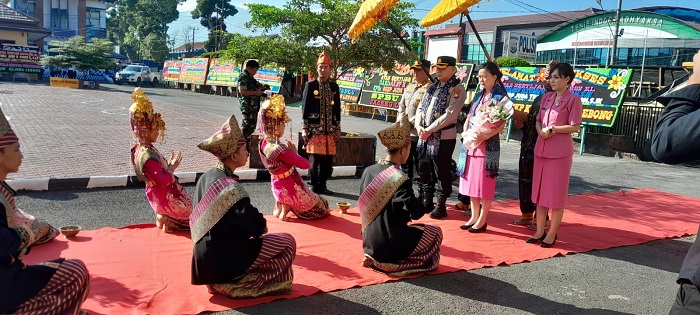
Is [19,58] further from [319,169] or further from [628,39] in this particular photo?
[628,39]

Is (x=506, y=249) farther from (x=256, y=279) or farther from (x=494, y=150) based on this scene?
(x=256, y=279)

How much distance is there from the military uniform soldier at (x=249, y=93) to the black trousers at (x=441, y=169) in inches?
120

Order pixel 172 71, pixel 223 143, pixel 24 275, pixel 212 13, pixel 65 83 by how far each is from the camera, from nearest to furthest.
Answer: pixel 24 275
pixel 223 143
pixel 65 83
pixel 172 71
pixel 212 13

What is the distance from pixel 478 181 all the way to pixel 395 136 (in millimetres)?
1821

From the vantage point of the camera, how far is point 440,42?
32656mm

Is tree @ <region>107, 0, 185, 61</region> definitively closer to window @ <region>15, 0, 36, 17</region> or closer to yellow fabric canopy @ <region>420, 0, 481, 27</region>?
window @ <region>15, 0, 36, 17</region>

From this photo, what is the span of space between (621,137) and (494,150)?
9.21m

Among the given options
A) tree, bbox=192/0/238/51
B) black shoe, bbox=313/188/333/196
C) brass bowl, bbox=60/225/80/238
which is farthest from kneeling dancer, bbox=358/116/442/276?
tree, bbox=192/0/238/51

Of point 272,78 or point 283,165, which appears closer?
point 283,165

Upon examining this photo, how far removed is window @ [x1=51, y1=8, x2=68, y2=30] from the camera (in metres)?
48.0

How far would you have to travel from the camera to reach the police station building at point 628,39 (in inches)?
949

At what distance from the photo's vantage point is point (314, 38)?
8461 mm

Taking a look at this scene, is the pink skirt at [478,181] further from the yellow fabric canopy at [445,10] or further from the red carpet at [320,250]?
the yellow fabric canopy at [445,10]

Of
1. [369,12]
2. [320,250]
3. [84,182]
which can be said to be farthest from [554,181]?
[84,182]
